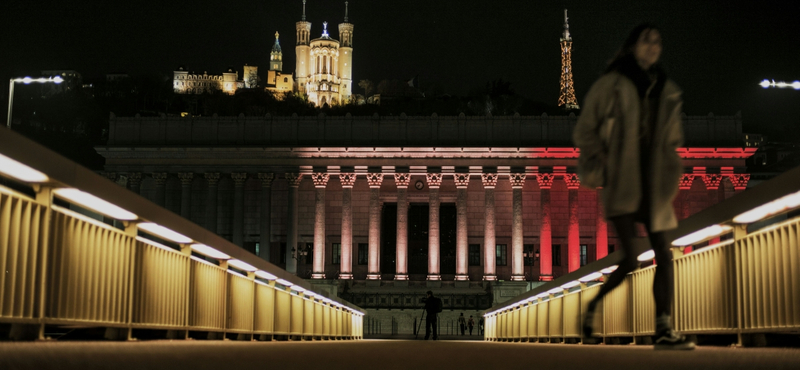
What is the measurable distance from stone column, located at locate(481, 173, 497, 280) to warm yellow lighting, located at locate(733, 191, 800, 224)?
216ft

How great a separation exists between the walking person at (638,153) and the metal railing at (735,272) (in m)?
0.98

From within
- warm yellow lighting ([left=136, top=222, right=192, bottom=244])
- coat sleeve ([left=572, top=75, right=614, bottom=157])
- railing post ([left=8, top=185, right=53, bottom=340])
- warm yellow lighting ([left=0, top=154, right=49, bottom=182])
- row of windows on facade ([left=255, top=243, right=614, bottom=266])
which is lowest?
railing post ([left=8, top=185, right=53, bottom=340])

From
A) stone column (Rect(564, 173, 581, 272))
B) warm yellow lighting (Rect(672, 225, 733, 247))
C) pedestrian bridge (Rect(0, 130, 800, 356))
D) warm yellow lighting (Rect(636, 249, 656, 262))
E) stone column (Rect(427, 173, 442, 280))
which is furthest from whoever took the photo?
stone column (Rect(427, 173, 442, 280))

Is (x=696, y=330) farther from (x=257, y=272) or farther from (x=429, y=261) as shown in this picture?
(x=429, y=261)

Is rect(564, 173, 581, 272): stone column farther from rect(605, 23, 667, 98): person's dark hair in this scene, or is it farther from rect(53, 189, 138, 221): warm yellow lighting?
rect(605, 23, 667, 98): person's dark hair

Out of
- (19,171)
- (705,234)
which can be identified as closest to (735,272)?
(705,234)

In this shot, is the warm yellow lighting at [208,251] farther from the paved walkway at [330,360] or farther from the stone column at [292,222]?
the stone column at [292,222]

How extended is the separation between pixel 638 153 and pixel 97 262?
6480 mm

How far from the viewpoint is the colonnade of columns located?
77.4m

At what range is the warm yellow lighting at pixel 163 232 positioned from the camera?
1286cm

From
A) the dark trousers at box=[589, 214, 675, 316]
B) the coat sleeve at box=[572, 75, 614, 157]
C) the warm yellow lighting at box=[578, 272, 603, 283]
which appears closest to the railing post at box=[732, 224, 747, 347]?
the dark trousers at box=[589, 214, 675, 316]

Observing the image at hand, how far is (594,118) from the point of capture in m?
8.73

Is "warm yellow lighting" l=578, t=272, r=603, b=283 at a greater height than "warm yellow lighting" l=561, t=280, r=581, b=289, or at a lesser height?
greater

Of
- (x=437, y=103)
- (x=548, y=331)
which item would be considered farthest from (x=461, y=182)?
(x=437, y=103)
